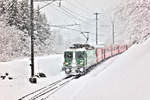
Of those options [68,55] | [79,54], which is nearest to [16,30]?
[68,55]

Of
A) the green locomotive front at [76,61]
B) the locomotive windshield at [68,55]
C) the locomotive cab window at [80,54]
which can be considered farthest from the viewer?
the locomotive windshield at [68,55]

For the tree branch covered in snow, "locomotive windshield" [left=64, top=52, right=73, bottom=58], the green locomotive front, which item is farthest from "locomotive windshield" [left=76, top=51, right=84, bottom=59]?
the tree branch covered in snow

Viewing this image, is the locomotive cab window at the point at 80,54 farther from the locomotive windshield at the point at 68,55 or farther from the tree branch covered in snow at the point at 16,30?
the tree branch covered in snow at the point at 16,30

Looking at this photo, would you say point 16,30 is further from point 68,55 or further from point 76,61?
point 76,61

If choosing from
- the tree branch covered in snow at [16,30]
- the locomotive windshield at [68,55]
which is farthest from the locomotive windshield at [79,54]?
the tree branch covered in snow at [16,30]

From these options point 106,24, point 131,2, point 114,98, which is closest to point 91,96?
point 114,98

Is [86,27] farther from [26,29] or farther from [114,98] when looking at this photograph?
[114,98]

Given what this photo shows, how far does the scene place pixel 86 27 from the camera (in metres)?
144

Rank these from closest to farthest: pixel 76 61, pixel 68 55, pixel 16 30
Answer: pixel 76 61 → pixel 68 55 → pixel 16 30

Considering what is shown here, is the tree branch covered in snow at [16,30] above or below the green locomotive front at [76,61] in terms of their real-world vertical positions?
above

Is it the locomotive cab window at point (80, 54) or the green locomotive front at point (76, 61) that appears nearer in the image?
the green locomotive front at point (76, 61)

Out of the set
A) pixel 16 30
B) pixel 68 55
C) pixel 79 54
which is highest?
pixel 16 30

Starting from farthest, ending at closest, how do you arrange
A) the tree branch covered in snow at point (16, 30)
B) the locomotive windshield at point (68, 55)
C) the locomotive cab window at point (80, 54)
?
the tree branch covered in snow at point (16, 30) < the locomotive windshield at point (68, 55) < the locomotive cab window at point (80, 54)

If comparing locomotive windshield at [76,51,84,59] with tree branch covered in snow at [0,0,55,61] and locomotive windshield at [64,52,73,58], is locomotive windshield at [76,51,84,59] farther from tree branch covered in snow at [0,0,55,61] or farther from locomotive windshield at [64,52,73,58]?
tree branch covered in snow at [0,0,55,61]
